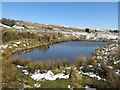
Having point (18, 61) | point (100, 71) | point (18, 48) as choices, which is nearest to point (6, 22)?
point (18, 48)

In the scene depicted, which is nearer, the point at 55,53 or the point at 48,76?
the point at 48,76

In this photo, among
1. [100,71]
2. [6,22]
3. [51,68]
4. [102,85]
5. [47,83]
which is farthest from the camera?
[6,22]

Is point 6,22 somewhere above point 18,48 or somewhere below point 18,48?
above

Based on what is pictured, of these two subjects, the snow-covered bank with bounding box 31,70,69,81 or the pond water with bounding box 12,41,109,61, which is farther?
the pond water with bounding box 12,41,109,61

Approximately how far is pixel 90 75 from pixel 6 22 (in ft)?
124

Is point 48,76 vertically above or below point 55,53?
above

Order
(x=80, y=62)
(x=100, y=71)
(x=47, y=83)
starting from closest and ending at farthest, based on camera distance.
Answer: (x=47, y=83) < (x=100, y=71) < (x=80, y=62)

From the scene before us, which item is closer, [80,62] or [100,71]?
[100,71]

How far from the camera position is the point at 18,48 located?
14398 millimetres

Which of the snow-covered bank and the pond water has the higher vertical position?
the snow-covered bank

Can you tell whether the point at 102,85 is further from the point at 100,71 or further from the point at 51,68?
the point at 51,68

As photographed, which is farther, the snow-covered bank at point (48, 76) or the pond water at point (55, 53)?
the pond water at point (55, 53)

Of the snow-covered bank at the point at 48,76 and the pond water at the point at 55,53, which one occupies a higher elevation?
the snow-covered bank at the point at 48,76

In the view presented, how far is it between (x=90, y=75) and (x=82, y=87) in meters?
1.52
